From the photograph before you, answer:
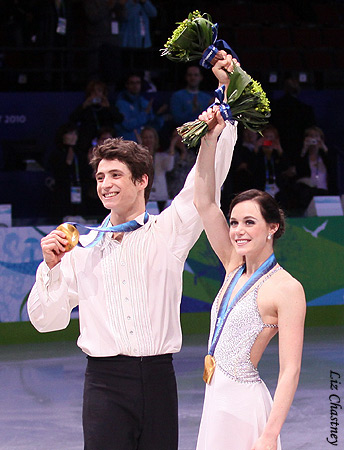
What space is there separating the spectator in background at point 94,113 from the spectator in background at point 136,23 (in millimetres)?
1434

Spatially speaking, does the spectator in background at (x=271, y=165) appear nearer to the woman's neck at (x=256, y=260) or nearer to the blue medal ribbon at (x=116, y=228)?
the blue medal ribbon at (x=116, y=228)

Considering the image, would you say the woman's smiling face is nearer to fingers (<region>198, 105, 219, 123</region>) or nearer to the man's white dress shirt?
the man's white dress shirt

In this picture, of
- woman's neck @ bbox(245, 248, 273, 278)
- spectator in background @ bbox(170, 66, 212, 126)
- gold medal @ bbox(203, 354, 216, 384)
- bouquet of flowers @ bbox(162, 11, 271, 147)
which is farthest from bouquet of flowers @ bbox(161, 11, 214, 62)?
spectator in background @ bbox(170, 66, 212, 126)

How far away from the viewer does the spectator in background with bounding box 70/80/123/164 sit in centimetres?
1024

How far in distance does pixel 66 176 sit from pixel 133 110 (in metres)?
1.39

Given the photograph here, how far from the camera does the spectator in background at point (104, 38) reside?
1110 centimetres

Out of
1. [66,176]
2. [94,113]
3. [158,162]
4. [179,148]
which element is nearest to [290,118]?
[179,148]

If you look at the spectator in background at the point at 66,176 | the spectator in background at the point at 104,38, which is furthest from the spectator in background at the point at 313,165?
the spectator in background at the point at 66,176

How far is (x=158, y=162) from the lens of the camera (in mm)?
10031

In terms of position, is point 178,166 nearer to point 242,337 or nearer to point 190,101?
point 190,101

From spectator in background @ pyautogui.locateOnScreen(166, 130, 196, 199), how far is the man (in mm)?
6520

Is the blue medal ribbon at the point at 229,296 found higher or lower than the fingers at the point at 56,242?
lower

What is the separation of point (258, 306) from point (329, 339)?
5.97 meters

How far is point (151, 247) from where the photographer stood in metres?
3.47
